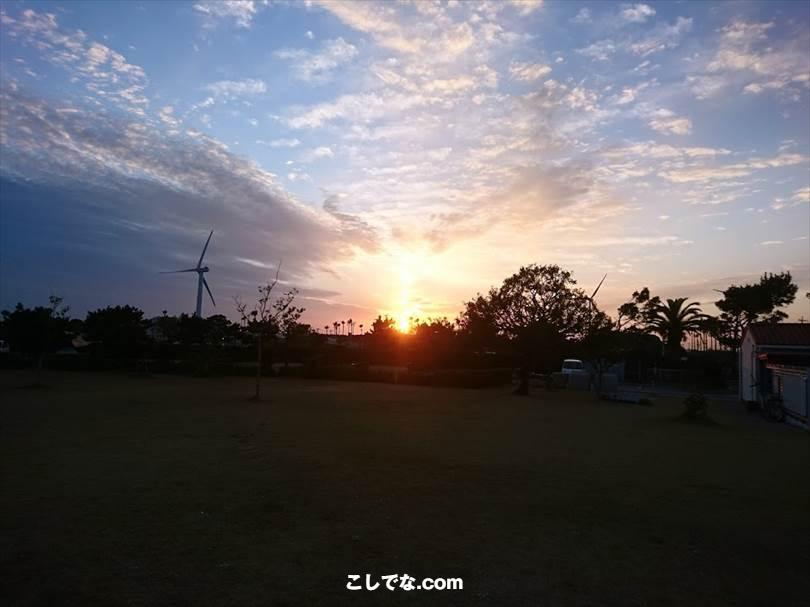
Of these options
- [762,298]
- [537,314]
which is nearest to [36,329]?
[537,314]

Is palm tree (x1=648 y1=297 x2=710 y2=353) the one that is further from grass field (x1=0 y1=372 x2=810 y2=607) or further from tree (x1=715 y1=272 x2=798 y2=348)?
grass field (x1=0 y1=372 x2=810 y2=607)

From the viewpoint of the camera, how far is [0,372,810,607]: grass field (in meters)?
4.88

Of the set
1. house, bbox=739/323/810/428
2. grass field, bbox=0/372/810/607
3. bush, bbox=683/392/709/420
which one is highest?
house, bbox=739/323/810/428

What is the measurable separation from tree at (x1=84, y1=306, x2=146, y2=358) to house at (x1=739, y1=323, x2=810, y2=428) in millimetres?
39964

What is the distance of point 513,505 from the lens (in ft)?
24.6

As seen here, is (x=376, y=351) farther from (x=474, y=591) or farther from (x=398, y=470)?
(x=474, y=591)

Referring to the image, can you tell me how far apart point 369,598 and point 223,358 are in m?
41.4

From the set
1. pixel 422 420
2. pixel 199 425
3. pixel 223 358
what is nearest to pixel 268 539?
pixel 199 425

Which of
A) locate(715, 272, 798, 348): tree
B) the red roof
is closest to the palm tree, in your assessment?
locate(715, 272, 798, 348): tree

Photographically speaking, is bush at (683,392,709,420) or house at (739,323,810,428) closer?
bush at (683,392,709,420)

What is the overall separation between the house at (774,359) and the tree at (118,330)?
40.0 meters

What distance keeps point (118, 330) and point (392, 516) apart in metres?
43.2

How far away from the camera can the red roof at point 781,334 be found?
25953mm

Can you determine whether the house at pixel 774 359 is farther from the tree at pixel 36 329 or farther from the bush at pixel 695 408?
the tree at pixel 36 329
